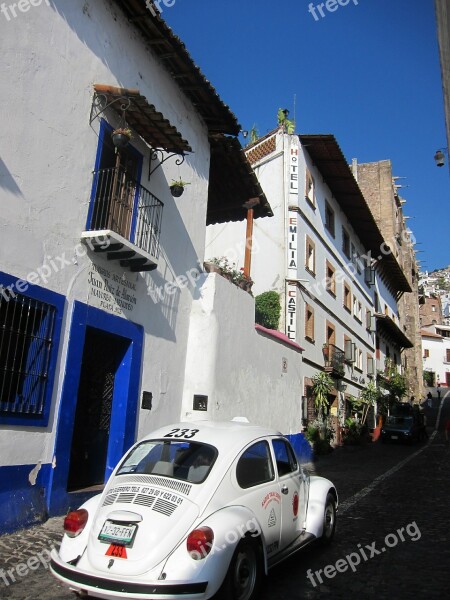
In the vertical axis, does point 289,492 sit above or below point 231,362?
below

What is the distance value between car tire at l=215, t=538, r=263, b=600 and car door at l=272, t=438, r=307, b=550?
67 centimetres

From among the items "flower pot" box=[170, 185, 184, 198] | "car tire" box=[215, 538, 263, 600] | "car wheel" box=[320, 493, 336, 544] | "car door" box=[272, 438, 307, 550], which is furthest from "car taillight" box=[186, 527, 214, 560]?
"flower pot" box=[170, 185, 184, 198]

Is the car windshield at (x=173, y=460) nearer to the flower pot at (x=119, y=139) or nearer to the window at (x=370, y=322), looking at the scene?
the flower pot at (x=119, y=139)

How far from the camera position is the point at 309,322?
19594mm

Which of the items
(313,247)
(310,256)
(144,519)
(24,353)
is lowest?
(144,519)

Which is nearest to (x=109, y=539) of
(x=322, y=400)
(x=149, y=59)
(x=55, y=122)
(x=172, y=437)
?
(x=172, y=437)

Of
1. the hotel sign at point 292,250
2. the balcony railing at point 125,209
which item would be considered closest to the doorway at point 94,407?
the balcony railing at point 125,209

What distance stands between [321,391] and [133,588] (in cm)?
1606

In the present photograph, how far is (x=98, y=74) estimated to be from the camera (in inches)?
331

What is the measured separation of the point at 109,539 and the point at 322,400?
620 inches

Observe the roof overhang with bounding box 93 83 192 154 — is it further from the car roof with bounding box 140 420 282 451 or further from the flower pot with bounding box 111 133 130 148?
the car roof with bounding box 140 420 282 451

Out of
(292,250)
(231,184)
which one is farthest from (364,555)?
(292,250)

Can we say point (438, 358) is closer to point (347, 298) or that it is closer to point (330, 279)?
point (347, 298)

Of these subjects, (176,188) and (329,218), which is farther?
(329,218)
